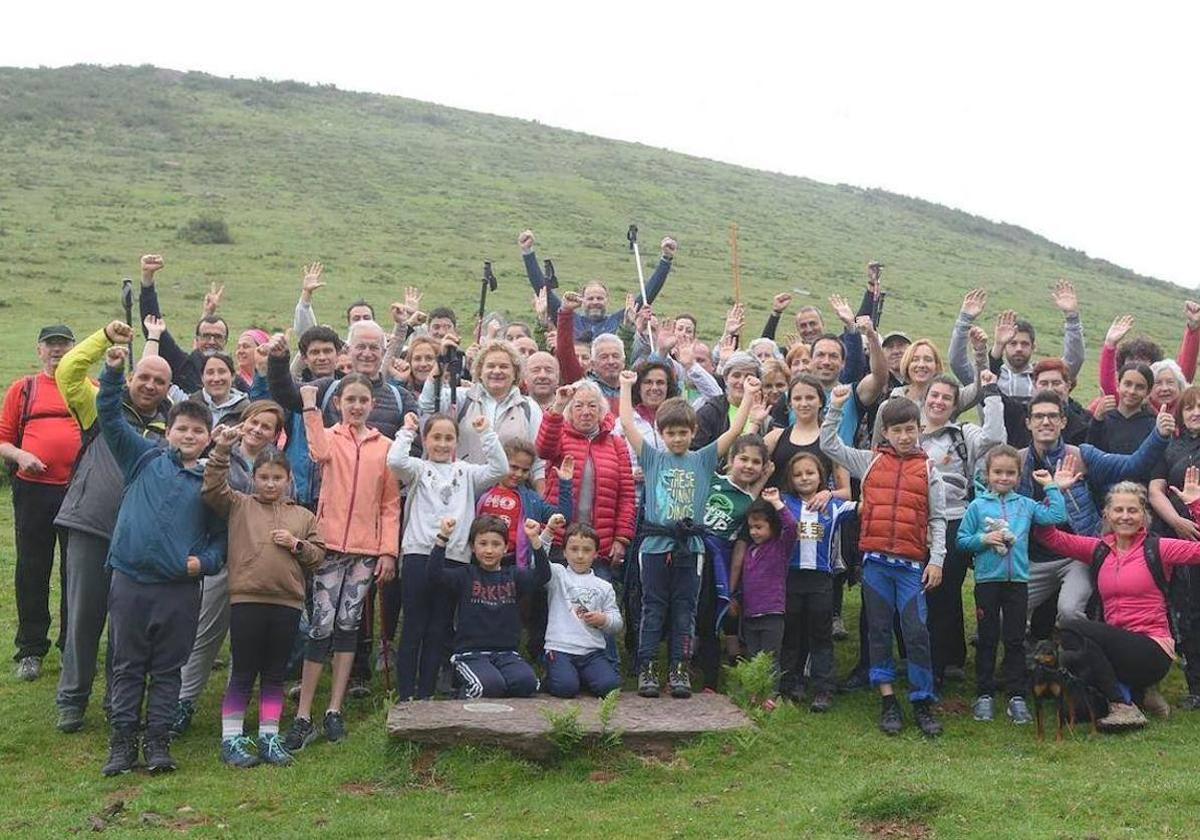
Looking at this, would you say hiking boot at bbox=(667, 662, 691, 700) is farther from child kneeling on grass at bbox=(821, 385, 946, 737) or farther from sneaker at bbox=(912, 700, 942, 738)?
sneaker at bbox=(912, 700, 942, 738)

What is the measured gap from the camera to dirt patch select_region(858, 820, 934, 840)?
22.9 ft

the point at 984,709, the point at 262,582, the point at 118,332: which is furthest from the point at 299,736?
the point at 984,709

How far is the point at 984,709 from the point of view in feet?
30.7

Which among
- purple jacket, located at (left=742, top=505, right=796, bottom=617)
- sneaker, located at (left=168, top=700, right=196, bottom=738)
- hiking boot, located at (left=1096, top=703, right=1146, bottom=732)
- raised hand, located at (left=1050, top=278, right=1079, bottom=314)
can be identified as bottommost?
sneaker, located at (left=168, top=700, right=196, bottom=738)

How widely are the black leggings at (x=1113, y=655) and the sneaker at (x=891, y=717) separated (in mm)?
1300

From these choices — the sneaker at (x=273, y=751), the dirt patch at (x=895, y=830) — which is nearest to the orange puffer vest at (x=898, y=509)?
the dirt patch at (x=895, y=830)

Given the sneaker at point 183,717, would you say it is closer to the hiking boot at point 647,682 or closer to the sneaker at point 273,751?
the sneaker at point 273,751

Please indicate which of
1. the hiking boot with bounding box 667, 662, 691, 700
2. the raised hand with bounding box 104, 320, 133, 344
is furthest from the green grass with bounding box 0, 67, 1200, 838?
the raised hand with bounding box 104, 320, 133, 344

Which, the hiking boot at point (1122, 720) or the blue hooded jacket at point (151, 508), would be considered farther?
the hiking boot at point (1122, 720)

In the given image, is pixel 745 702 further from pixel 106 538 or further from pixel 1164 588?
pixel 106 538

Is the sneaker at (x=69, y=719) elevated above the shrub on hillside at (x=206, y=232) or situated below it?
below

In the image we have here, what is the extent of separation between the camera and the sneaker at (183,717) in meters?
8.70

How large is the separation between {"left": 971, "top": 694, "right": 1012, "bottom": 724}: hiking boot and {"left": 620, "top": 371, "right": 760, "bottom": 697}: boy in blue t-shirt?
7.42 ft

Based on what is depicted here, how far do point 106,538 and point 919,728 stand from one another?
20.3ft
